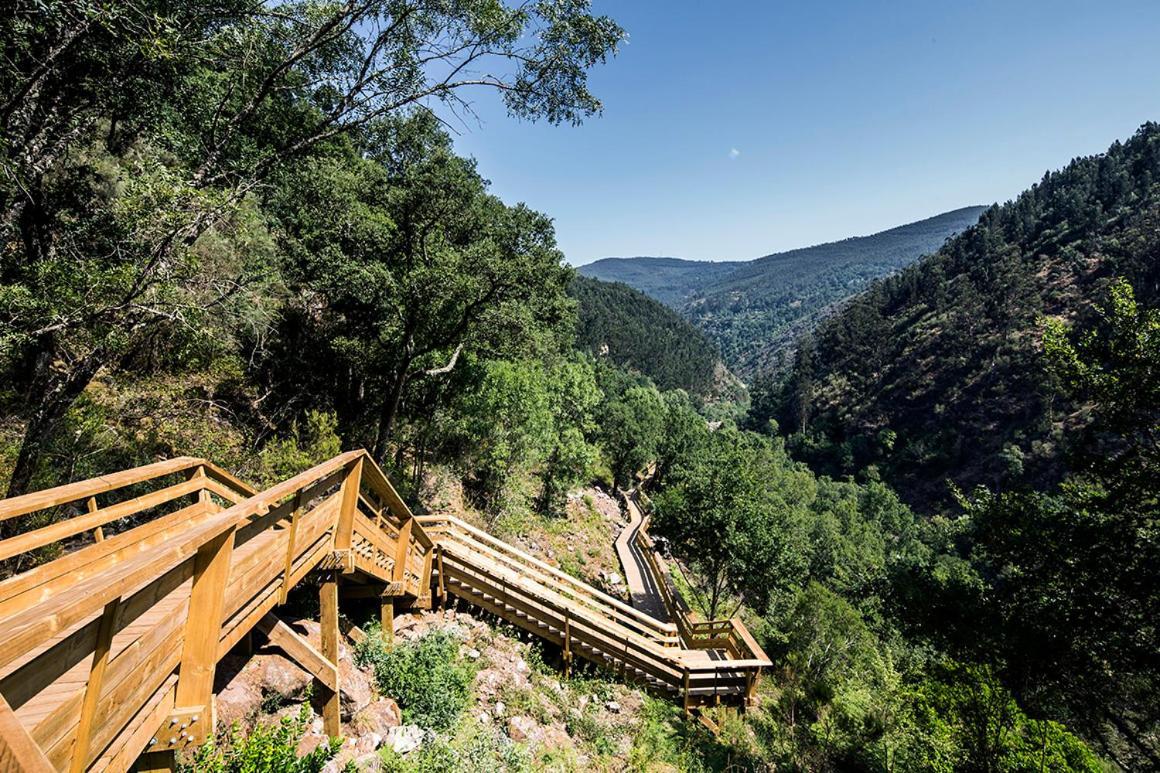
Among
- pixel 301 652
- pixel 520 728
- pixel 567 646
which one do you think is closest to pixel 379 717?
pixel 301 652

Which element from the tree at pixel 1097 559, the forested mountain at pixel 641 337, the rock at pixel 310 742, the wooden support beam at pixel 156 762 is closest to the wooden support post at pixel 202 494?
the rock at pixel 310 742

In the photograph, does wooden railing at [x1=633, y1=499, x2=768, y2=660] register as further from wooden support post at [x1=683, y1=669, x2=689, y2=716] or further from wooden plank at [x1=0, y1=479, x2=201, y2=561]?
wooden plank at [x1=0, y1=479, x2=201, y2=561]

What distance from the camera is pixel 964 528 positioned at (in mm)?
8102

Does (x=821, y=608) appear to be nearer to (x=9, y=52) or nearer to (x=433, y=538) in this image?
(x=433, y=538)

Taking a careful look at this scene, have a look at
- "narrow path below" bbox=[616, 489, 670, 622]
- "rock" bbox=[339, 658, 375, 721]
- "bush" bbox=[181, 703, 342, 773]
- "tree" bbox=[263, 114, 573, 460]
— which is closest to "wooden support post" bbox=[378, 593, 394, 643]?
"rock" bbox=[339, 658, 375, 721]

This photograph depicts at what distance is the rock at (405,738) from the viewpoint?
506 cm

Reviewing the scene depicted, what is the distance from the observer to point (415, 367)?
1537 centimetres

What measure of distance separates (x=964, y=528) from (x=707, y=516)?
7811 millimetres

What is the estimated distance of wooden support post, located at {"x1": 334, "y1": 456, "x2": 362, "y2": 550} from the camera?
5125mm

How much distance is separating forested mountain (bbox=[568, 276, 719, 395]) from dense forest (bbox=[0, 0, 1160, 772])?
78459 mm

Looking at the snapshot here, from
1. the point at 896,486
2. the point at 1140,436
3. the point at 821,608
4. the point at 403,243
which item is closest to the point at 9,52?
the point at 403,243

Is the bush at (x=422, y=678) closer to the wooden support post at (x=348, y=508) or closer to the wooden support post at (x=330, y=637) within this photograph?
the wooden support post at (x=330, y=637)

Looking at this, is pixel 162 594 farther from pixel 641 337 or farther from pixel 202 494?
pixel 641 337

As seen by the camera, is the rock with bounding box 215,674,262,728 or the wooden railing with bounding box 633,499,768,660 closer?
the rock with bounding box 215,674,262,728
